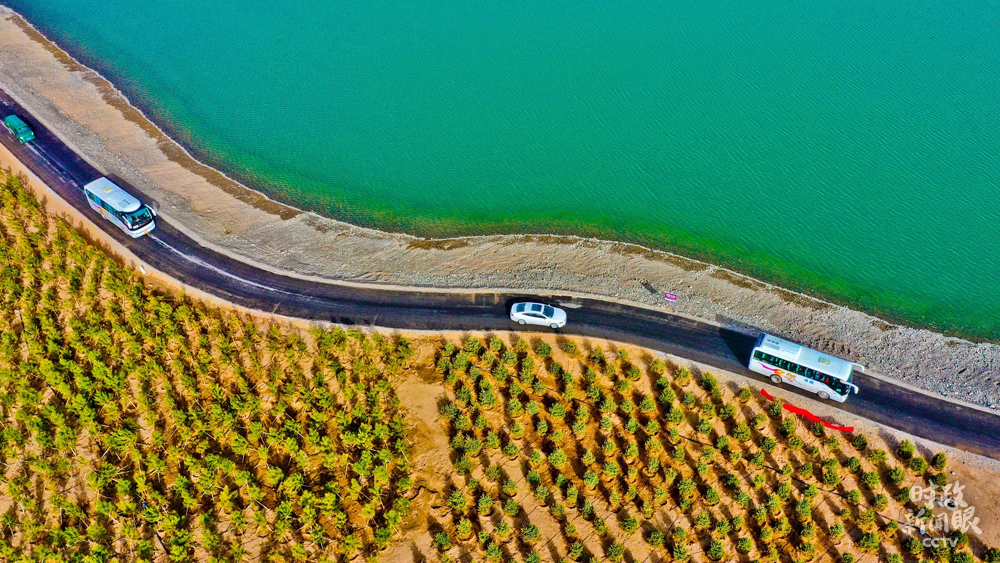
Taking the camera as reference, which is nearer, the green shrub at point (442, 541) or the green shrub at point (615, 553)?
the green shrub at point (615, 553)

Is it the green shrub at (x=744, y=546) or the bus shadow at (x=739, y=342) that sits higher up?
the bus shadow at (x=739, y=342)

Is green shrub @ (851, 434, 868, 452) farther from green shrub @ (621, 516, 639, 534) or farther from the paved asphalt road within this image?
green shrub @ (621, 516, 639, 534)

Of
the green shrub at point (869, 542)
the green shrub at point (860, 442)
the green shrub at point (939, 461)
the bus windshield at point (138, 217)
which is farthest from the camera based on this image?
the bus windshield at point (138, 217)

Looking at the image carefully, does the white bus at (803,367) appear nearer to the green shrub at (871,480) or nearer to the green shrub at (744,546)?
the green shrub at (871,480)

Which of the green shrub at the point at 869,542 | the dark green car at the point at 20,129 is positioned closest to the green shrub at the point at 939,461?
the green shrub at the point at 869,542

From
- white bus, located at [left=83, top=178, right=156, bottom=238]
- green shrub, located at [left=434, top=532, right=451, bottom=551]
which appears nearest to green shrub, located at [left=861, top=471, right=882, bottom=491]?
green shrub, located at [left=434, top=532, right=451, bottom=551]

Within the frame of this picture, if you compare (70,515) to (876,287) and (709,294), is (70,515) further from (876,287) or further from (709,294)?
(876,287)

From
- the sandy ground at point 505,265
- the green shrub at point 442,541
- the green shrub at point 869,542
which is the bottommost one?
the green shrub at point 442,541
